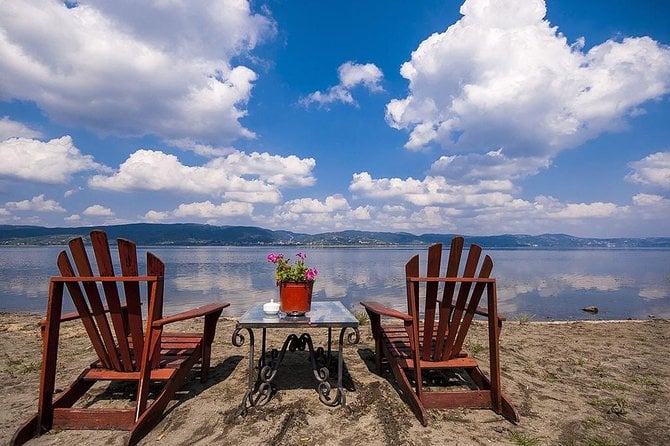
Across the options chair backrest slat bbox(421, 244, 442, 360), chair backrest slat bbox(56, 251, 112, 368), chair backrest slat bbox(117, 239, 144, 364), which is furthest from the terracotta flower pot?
chair backrest slat bbox(56, 251, 112, 368)

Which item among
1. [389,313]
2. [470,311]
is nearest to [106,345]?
[389,313]

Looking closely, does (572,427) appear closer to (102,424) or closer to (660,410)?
(660,410)

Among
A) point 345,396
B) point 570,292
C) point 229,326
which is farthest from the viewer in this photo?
point 570,292

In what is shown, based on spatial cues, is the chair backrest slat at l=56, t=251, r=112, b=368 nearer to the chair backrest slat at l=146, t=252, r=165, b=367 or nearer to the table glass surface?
the chair backrest slat at l=146, t=252, r=165, b=367

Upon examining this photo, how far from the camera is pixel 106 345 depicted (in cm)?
404

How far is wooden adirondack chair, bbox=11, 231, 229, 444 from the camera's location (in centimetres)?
365

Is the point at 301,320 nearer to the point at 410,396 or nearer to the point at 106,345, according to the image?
the point at 410,396

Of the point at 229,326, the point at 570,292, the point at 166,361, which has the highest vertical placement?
the point at 166,361

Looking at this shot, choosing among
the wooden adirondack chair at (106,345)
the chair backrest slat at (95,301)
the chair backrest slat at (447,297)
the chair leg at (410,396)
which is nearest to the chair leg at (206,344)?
the wooden adirondack chair at (106,345)

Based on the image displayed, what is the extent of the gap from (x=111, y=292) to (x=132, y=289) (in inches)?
9.7

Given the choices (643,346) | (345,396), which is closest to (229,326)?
(345,396)

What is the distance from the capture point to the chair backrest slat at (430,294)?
414 cm

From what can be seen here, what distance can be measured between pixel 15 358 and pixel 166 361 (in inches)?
160

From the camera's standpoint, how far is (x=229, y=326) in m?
9.30
